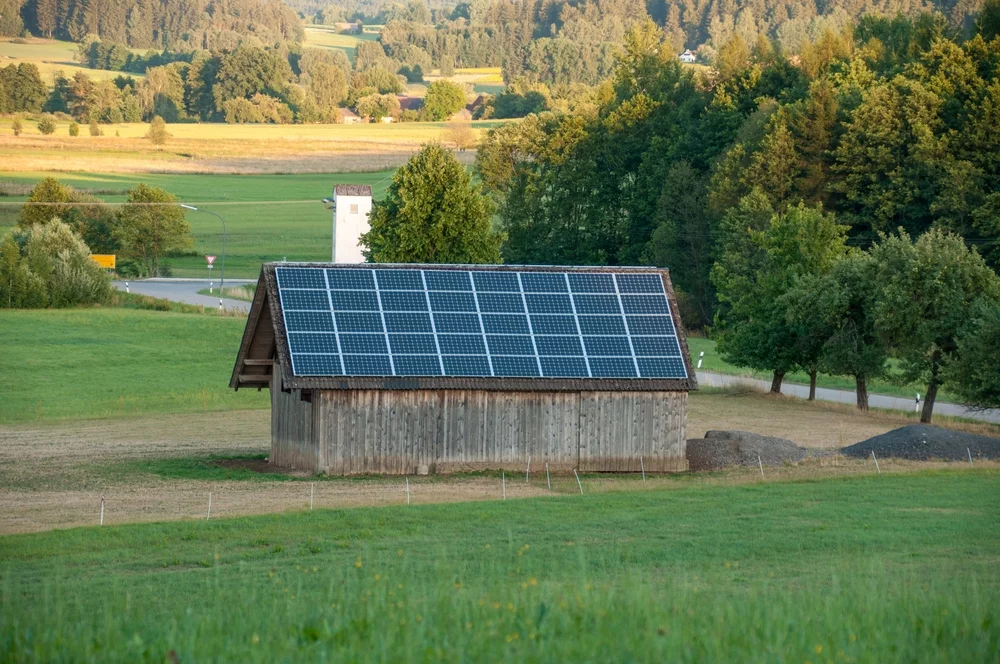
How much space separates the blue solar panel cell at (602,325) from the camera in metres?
34.1

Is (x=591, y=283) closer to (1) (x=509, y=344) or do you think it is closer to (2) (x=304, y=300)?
(1) (x=509, y=344)

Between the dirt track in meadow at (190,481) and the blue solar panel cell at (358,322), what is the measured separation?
13.4 ft

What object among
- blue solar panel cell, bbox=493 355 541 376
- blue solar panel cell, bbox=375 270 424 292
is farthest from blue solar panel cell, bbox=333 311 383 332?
blue solar panel cell, bbox=493 355 541 376

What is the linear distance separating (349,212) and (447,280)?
1940 inches

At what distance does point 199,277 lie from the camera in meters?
105

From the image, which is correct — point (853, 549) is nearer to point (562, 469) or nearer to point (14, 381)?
point (562, 469)

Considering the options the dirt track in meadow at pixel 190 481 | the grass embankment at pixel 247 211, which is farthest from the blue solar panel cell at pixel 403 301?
the grass embankment at pixel 247 211

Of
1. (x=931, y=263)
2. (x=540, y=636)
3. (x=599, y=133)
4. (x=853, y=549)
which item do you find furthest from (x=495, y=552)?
(x=599, y=133)

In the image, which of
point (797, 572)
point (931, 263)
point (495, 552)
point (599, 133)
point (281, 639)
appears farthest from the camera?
point (599, 133)

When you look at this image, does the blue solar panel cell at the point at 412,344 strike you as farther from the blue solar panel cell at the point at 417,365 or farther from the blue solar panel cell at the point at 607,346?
the blue solar panel cell at the point at 607,346

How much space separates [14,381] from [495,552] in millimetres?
42108

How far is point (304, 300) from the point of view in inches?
1300

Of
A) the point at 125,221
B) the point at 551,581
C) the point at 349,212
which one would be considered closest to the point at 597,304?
the point at 551,581

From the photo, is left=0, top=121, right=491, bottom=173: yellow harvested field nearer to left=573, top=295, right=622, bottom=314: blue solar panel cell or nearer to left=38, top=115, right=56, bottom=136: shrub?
left=38, top=115, right=56, bottom=136: shrub
